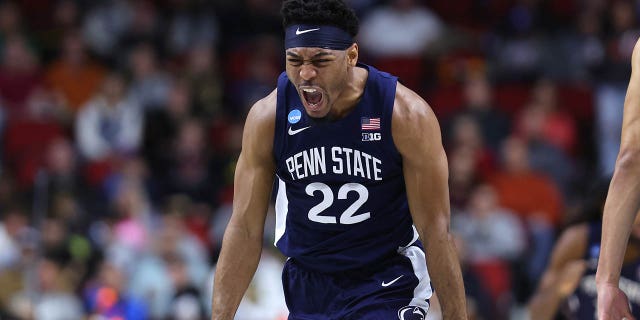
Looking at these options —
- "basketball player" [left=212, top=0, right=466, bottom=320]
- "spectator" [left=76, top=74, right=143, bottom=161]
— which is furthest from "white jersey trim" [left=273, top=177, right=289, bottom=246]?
"spectator" [left=76, top=74, right=143, bottom=161]

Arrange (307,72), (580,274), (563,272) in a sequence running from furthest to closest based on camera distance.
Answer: (563,272), (580,274), (307,72)

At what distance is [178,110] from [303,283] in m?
7.86

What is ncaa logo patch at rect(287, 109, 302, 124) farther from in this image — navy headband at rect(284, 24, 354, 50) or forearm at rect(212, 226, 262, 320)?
forearm at rect(212, 226, 262, 320)

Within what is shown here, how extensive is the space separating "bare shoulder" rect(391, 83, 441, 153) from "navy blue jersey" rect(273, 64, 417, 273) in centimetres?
4

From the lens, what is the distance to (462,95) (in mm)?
13914

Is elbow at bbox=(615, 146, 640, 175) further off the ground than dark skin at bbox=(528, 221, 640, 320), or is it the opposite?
elbow at bbox=(615, 146, 640, 175)

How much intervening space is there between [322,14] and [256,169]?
2.59ft

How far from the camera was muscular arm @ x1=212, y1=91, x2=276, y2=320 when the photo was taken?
5.57 meters

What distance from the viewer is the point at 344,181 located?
5.55 meters

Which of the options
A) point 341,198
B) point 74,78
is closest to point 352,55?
point 341,198

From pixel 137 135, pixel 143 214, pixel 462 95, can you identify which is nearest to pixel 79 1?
pixel 137 135

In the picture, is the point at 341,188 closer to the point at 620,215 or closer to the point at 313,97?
the point at 313,97

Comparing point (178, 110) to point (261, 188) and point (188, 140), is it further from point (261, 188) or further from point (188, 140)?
point (261, 188)

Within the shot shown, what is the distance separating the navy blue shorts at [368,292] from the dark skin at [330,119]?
0.27 metres
